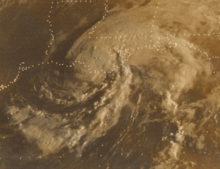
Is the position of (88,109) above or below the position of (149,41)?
below

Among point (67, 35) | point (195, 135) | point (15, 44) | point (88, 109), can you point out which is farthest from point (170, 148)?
point (15, 44)

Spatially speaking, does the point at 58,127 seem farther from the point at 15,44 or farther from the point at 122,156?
the point at 15,44

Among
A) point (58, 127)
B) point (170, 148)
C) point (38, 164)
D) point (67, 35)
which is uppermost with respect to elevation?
point (67, 35)

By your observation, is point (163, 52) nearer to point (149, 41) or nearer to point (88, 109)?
point (149, 41)

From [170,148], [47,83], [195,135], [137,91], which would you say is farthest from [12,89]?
[195,135]

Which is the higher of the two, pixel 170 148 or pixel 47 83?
pixel 47 83

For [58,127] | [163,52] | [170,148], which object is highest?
[163,52]
